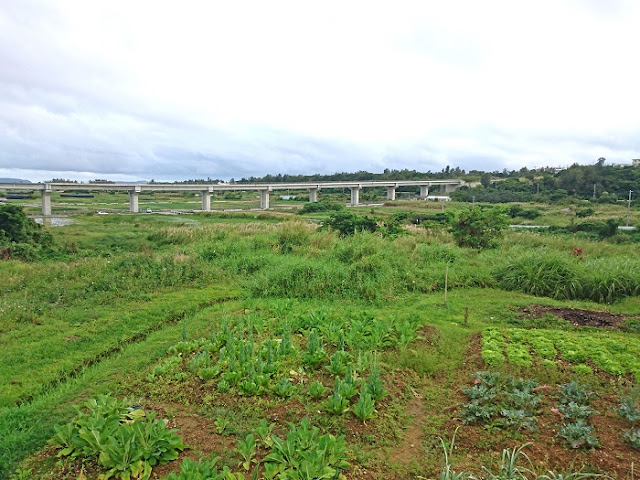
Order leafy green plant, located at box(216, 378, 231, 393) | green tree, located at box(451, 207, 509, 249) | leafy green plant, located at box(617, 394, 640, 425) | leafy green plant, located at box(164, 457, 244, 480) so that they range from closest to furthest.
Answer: leafy green plant, located at box(164, 457, 244, 480), leafy green plant, located at box(617, 394, 640, 425), leafy green plant, located at box(216, 378, 231, 393), green tree, located at box(451, 207, 509, 249)

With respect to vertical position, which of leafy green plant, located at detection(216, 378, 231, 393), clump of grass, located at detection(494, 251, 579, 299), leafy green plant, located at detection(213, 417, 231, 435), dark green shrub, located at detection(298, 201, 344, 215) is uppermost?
dark green shrub, located at detection(298, 201, 344, 215)

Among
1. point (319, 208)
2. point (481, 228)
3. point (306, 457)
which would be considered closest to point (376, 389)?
point (306, 457)

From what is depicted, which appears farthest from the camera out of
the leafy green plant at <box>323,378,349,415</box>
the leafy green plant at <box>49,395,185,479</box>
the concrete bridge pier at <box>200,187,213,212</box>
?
the concrete bridge pier at <box>200,187,213,212</box>

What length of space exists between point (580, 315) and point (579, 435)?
19.2ft

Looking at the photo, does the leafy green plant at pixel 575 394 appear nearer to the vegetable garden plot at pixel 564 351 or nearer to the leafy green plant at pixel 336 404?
the vegetable garden plot at pixel 564 351

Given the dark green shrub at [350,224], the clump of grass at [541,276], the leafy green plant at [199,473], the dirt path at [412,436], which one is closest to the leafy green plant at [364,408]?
the dirt path at [412,436]

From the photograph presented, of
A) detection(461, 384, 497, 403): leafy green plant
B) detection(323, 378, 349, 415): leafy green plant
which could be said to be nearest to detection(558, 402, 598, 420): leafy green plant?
detection(461, 384, 497, 403): leafy green plant

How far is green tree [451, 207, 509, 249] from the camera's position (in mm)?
17375

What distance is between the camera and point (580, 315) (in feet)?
30.4

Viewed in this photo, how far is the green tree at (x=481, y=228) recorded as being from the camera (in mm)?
17375

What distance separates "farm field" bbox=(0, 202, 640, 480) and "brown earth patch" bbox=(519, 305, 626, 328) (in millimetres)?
51

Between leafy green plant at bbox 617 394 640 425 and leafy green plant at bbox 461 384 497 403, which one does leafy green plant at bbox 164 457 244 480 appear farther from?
leafy green plant at bbox 617 394 640 425

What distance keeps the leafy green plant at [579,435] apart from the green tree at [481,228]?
13.3 m

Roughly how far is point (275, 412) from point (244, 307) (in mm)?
5239
